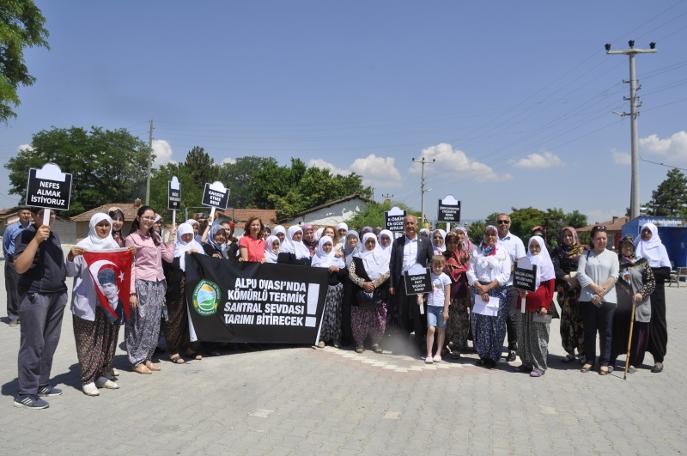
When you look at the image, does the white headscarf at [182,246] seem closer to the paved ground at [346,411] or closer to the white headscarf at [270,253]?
the paved ground at [346,411]

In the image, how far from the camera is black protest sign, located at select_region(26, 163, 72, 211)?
4973 millimetres

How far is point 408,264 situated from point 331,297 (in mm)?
1294

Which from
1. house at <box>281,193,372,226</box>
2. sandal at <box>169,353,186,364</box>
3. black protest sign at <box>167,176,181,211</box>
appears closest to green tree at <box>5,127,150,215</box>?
house at <box>281,193,372,226</box>

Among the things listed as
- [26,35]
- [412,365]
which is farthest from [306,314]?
[26,35]

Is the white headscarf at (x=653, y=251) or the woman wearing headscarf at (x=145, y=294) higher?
the white headscarf at (x=653, y=251)

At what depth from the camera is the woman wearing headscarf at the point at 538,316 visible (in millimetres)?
6367

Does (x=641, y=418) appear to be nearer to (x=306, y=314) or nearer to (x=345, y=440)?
(x=345, y=440)

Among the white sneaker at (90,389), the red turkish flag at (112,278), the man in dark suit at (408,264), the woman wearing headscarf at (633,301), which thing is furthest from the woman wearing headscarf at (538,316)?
the white sneaker at (90,389)

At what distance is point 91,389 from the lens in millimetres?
5227

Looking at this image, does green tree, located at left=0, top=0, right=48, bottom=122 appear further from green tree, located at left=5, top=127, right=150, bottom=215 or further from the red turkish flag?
green tree, located at left=5, top=127, right=150, bottom=215

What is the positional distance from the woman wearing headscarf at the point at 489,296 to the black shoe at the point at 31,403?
5021mm

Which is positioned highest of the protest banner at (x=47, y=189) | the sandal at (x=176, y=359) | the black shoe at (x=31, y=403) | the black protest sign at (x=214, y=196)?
the black protest sign at (x=214, y=196)

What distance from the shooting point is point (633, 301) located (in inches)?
264

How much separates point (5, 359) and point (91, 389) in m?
2.22
